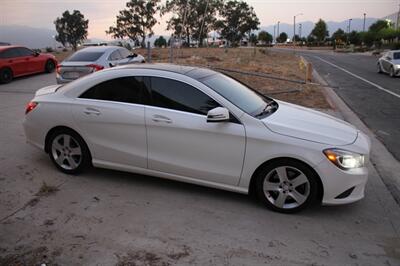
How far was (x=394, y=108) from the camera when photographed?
451 inches

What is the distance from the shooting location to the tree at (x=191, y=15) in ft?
162

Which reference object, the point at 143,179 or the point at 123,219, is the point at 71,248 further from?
the point at 143,179

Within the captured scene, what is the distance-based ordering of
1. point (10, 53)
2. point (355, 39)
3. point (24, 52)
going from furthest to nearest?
point (355, 39) → point (24, 52) → point (10, 53)

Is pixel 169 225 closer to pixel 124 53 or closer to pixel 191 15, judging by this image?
pixel 124 53

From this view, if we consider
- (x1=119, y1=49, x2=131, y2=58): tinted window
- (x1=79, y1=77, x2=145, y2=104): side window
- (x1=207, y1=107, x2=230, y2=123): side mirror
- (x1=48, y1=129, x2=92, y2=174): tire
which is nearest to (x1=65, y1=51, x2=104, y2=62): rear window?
(x1=119, y1=49, x2=131, y2=58): tinted window

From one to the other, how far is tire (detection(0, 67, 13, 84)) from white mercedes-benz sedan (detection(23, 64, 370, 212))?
12.0 metres

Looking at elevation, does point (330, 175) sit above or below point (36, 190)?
above

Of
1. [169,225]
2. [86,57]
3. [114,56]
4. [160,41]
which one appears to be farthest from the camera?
[160,41]

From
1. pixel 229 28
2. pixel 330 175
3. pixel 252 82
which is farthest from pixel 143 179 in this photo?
pixel 229 28

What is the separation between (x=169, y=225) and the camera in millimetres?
4160

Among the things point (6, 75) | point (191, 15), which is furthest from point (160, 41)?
point (6, 75)

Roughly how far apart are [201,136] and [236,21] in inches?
2545

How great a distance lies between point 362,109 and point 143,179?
7985 millimetres

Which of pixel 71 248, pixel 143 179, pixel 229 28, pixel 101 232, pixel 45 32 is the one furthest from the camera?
pixel 45 32
